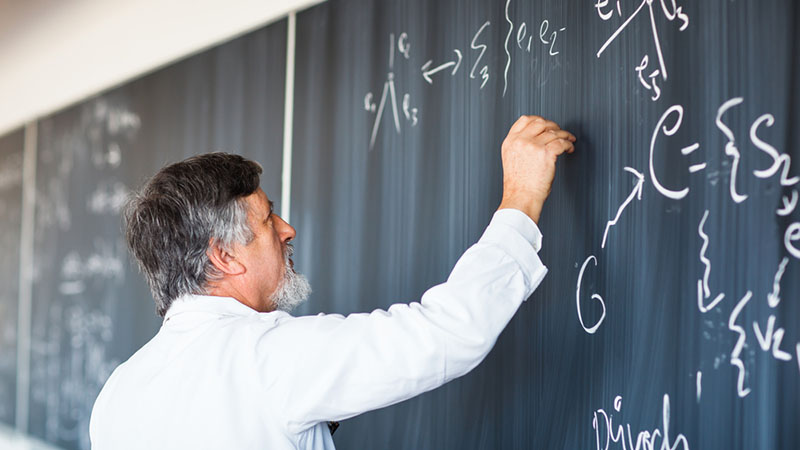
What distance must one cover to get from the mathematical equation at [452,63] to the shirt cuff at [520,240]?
35 cm

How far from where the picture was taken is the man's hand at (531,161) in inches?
39.1

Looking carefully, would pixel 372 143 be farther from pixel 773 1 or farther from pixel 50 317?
pixel 50 317

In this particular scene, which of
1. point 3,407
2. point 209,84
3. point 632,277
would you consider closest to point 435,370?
point 632,277

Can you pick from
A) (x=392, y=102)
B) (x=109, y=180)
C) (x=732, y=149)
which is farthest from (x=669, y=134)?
(x=109, y=180)

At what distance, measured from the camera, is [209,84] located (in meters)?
2.13

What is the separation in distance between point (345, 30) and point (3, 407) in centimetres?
275

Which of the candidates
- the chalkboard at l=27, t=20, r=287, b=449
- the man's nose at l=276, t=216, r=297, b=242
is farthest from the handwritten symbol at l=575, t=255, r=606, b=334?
the chalkboard at l=27, t=20, r=287, b=449

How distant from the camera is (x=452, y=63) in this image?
1354mm

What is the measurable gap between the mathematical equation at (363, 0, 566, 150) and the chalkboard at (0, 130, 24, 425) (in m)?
2.55

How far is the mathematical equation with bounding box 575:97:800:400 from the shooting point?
0.85 metres

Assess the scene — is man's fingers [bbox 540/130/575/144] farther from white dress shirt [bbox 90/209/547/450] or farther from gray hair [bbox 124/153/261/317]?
gray hair [bbox 124/153/261/317]

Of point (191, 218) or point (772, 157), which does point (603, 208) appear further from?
point (191, 218)

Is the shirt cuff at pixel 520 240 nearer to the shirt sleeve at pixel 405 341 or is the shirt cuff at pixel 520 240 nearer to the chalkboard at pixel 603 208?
the shirt sleeve at pixel 405 341

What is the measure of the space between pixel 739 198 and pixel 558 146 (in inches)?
10.2
